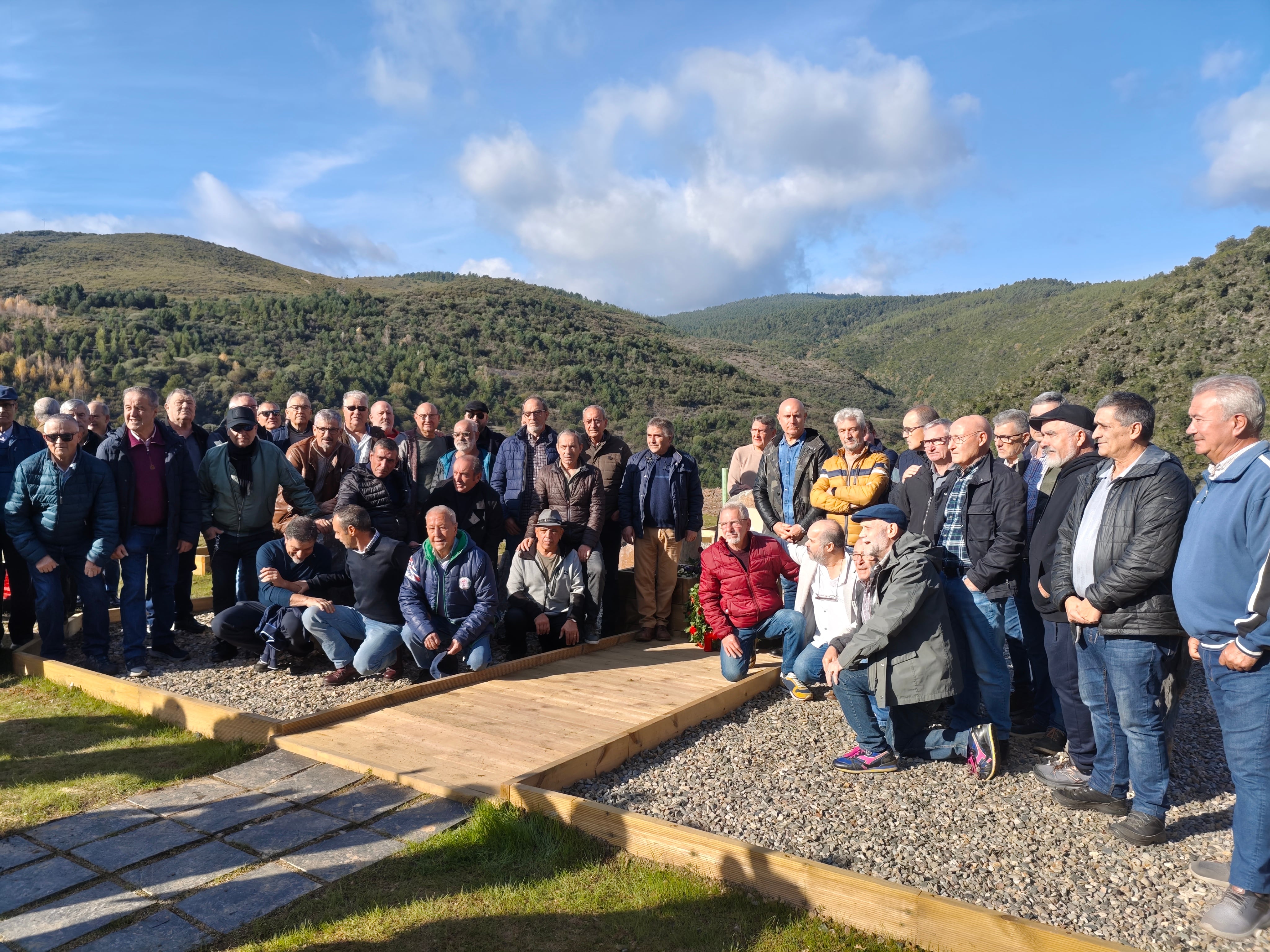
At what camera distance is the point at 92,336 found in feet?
122

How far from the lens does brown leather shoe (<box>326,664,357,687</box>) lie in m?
5.85

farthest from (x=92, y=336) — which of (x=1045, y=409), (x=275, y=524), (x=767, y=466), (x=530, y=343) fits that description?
(x=1045, y=409)

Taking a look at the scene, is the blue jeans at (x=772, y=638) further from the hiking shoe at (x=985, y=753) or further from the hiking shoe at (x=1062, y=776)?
the hiking shoe at (x=1062, y=776)

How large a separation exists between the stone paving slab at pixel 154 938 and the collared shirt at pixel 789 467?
5.05m

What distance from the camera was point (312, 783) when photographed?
4.07 meters

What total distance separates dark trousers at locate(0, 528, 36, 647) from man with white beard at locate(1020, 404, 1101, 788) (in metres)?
7.25

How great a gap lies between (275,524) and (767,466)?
164 inches

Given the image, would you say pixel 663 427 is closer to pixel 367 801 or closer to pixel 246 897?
pixel 367 801

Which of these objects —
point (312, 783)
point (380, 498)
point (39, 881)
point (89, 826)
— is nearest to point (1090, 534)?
point (312, 783)

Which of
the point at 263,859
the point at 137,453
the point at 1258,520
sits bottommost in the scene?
the point at 263,859

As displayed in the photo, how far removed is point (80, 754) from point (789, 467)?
17.1 feet

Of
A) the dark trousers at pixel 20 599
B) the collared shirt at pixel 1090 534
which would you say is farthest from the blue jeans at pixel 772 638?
the dark trousers at pixel 20 599

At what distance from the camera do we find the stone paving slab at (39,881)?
9.98 ft

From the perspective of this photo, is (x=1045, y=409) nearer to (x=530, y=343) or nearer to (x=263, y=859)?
(x=263, y=859)
